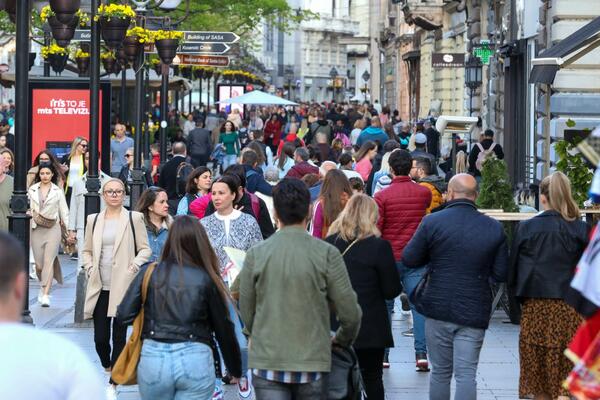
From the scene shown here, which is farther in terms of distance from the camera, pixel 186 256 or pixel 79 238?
pixel 79 238

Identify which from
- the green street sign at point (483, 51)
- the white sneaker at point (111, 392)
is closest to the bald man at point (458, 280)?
the white sneaker at point (111, 392)

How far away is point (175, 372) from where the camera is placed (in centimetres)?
742

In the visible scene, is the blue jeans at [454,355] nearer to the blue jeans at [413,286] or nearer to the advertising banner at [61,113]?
the blue jeans at [413,286]

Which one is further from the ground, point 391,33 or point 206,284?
point 391,33

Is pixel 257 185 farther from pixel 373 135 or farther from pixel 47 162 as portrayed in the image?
pixel 373 135

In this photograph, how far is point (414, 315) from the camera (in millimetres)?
12258

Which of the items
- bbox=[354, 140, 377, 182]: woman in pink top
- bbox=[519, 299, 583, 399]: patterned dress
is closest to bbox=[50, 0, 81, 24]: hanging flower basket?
bbox=[519, 299, 583, 399]: patterned dress

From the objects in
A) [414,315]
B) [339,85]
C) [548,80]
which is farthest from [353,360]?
[339,85]

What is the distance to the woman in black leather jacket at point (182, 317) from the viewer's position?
7.44 metres

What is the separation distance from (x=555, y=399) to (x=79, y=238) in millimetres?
6120

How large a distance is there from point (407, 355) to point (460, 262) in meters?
4.13

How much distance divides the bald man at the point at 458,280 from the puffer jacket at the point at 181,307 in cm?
181

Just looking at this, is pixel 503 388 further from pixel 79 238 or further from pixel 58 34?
pixel 58 34

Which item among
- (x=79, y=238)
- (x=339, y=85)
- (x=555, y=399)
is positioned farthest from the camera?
(x=339, y=85)
